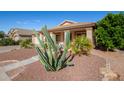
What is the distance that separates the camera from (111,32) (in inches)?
465

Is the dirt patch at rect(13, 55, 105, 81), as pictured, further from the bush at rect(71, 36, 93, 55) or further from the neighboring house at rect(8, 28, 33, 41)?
the neighboring house at rect(8, 28, 33, 41)

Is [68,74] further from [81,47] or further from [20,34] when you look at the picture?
[20,34]

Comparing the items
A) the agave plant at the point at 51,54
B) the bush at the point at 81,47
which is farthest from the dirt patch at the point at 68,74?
the bush at the point at 81,47

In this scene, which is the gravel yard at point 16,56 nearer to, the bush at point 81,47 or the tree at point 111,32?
the bush at point 81,47

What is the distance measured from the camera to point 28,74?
6.41 metres

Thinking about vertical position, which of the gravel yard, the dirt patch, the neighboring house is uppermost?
the neighboring house

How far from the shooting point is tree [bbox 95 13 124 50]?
11414 millimetres

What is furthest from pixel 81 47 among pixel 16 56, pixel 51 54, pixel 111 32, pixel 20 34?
pixel 20 34

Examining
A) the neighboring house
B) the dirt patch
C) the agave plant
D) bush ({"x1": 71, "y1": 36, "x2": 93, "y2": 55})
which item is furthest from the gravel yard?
the neighboring house

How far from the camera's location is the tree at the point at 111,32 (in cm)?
1141

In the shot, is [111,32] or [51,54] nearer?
[51,54]
